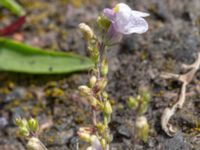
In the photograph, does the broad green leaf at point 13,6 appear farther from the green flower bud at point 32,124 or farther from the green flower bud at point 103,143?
the green flower bud at point 103,143

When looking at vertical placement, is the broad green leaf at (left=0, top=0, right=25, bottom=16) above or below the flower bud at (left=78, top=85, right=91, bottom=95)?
above

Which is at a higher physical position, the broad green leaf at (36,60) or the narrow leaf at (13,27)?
the narrow leaf at (13,27)

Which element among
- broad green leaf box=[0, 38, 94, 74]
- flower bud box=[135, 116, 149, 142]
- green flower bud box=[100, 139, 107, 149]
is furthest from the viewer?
broad green leaf box=[0, 38, 94, 74]

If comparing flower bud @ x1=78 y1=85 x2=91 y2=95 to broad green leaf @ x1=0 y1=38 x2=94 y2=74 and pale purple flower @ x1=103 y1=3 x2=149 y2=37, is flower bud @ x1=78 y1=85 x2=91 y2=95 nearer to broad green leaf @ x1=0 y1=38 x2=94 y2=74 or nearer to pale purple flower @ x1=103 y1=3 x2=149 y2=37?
pale purple flower @ x1=103 y1=3 x2=149 y2=37

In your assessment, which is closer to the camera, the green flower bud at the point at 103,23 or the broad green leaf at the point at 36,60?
the green flower bud at the point at 103,23

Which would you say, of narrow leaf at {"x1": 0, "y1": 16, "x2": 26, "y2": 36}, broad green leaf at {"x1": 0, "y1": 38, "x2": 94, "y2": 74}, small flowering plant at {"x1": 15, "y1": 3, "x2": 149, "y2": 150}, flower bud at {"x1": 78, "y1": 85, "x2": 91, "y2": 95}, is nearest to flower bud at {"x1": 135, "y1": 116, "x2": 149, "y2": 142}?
small flowering plant at {"x1": 15, "y1": 3, "x2": 149, "y2": 150}

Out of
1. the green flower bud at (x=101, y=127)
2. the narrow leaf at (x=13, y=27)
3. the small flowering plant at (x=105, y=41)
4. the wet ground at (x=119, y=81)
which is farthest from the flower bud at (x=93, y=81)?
the narrow leaf at (x=13, y=27)

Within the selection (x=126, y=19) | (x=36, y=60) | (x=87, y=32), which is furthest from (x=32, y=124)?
(x=36, y=60)
